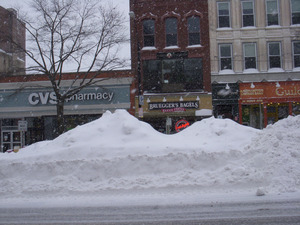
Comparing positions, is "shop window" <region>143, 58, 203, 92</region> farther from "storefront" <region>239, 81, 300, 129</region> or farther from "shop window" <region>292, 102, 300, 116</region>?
"shop window" <region>292, 102, 300, 116</region>

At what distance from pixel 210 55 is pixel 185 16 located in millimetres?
3610

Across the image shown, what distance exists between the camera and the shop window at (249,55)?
2169 cm

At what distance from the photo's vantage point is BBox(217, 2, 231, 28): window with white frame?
2206 centimetres

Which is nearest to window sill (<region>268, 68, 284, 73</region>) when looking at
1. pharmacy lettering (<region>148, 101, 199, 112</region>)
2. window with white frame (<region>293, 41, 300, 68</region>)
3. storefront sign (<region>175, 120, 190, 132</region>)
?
window with white frame (<region>293, 41, 300, 68</region>)

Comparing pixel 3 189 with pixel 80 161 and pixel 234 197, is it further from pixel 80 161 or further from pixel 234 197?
pixel 234 197

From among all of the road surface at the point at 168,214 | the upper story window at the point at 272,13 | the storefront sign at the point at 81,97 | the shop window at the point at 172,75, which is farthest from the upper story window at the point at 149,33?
the road surface at the point at 168,214

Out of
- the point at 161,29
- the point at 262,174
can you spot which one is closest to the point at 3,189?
the point at 262,174

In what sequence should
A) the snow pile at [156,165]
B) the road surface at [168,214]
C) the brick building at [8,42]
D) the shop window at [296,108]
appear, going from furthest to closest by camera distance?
the brick building at [8,42], the shop window at [296,108], the snow pile at [156,165], the road surface at [168,214]

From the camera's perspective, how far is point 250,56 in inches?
858

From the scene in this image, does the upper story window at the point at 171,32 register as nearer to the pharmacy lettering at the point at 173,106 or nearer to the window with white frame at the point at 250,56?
the pharmacy lettering at the point at 173,106

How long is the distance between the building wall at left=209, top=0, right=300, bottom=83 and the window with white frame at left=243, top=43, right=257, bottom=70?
0.90ft

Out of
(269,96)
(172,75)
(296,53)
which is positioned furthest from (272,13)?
(172,75)

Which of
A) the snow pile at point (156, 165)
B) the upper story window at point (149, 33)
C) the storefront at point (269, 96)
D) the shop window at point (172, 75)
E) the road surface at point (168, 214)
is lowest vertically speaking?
the road surface at point (168, 214)

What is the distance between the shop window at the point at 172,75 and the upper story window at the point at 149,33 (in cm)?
150
